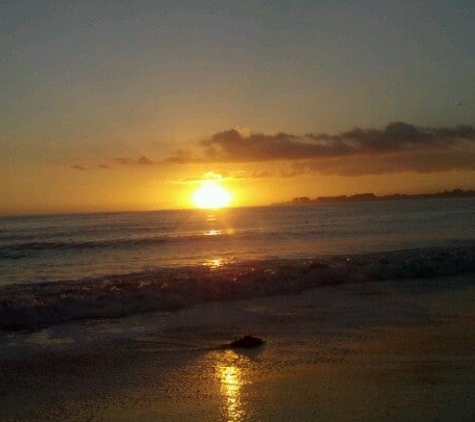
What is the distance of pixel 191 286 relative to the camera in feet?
53.0

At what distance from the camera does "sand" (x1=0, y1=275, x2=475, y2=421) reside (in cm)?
689

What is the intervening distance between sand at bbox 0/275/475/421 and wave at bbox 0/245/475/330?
1.29m

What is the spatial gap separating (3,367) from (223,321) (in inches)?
191

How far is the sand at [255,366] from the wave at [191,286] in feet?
4.22

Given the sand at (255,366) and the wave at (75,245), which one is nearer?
the sand at (255,366)

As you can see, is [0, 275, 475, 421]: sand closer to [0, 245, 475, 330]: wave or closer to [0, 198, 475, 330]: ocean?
[0, 245, 475, 330]: wave

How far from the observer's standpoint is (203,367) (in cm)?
867

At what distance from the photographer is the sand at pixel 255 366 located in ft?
22.6

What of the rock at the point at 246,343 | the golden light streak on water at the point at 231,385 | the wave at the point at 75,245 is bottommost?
the golden light streak on water at the point at 231,385

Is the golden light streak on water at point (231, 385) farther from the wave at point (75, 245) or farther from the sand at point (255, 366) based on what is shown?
the wave at point (75, 245)

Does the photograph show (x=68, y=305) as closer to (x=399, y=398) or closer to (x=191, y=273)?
(x=191, y=273)

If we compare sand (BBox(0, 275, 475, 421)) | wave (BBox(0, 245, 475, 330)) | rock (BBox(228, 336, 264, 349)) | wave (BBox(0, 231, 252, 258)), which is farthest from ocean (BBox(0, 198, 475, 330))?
rock (BBox(228, 336, 264, 349))

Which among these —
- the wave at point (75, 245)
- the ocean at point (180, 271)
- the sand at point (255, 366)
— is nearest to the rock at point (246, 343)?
the sand at point (255, 366)

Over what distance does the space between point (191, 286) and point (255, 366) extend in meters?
7.72
